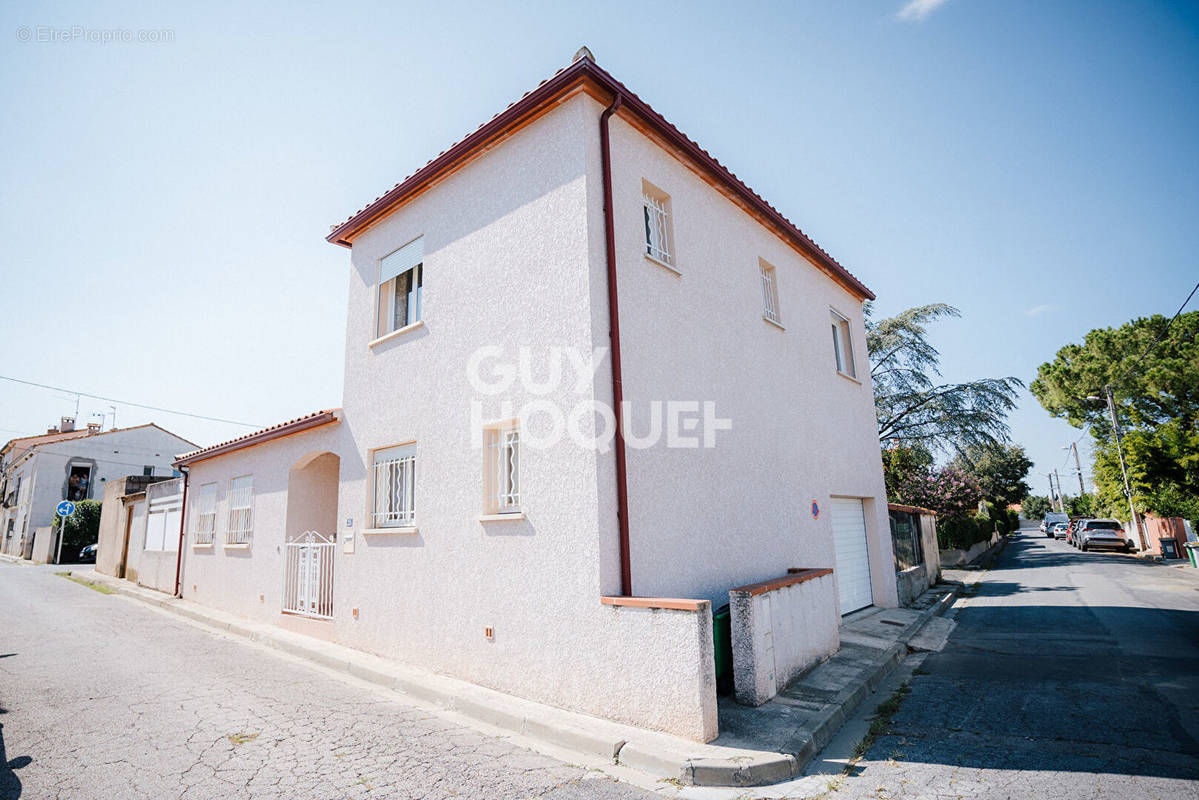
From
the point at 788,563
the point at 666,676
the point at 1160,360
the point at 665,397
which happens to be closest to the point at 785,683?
the point at 666,676

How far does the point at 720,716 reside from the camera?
509 centimetres

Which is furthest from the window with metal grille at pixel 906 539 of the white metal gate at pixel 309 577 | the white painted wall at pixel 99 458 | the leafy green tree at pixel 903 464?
the white painted wall at pixel 99 458

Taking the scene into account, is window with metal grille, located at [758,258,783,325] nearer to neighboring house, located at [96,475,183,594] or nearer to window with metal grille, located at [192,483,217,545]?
window with metal grille, located at [192,483,217,545]

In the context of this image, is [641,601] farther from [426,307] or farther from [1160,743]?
[426,307]

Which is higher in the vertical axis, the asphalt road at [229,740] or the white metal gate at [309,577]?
the white metal gate at [309,577]

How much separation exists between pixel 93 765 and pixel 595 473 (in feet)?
14.5

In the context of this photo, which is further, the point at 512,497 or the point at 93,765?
the point at 512,497

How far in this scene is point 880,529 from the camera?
11.2m

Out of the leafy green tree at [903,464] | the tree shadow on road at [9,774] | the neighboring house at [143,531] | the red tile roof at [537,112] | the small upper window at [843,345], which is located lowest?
the tree shadow on road at [9,774]

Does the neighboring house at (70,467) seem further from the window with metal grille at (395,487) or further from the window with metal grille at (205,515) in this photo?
the window with metal grille at (395,487)

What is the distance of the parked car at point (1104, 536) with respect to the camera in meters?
27.8

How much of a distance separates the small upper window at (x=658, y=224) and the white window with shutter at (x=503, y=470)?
2.76m

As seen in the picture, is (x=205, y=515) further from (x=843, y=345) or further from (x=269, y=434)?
(x=843, y=345)

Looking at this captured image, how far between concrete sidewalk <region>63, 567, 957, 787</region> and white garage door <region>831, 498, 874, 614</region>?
1125 mm
